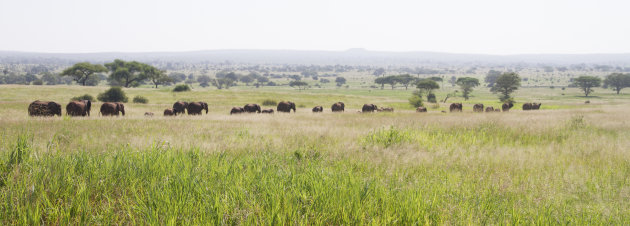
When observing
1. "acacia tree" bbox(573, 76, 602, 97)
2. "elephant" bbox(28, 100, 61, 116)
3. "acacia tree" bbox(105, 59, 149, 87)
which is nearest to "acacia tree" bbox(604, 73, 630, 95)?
"acacia tree" bbox(573, 76, 602, 97)

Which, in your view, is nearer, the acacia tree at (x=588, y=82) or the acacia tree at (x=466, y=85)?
the acacia tree at (x=466, y=85)

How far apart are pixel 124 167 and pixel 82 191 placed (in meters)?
1.07

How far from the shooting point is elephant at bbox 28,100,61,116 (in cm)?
2109

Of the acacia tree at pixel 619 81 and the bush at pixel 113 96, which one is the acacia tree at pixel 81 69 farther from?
the acacia tree at pixel 619 81

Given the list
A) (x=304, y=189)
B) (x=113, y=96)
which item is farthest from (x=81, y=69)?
(x=304, y=189)

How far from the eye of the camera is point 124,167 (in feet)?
15.4

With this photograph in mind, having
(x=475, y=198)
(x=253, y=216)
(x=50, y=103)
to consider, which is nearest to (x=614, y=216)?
(x=475, y=198)

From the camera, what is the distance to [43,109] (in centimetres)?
2141

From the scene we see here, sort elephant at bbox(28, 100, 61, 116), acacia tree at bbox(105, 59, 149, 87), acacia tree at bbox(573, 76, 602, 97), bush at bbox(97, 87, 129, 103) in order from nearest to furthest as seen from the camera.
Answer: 1. elephant at bbox(28, 100, 61, 116)
2. bush at bbox(97, 87, 129, 103)
3. acacia tree at bbox(105, 59, 149, 87)
4. acacia tree at bbox(573, 76, 602, 97)

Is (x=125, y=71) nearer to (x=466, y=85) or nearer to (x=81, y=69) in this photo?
(x=81, y=69)

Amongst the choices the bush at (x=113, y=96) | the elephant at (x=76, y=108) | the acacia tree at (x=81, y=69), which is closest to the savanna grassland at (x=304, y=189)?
the elephant at (x=76, y=108)

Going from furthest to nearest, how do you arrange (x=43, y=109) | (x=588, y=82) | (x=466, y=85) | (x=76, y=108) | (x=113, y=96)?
(x=588, y=82) → (x=466, y=85) → (x=113, y=96) → (x=76, y=108) → (x=43, y=109)

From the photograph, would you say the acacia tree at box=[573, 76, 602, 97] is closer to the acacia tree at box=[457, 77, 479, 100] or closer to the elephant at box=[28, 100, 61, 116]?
the acacia tree at box=[457, 77, 479, 100]

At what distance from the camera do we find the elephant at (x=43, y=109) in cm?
2109
